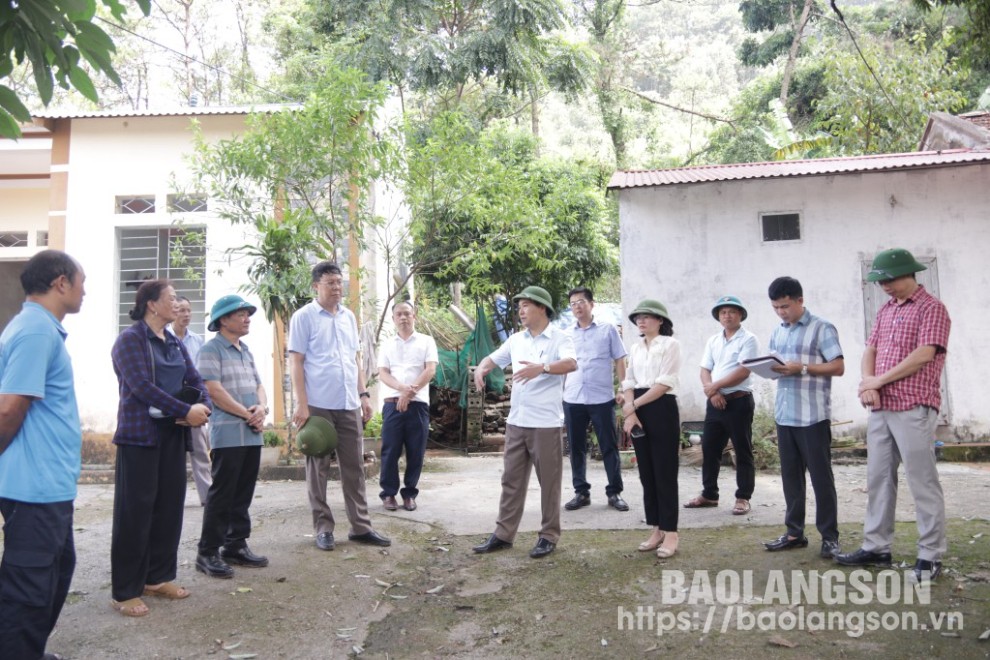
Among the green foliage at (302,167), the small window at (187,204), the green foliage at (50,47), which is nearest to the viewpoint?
the green foliage at (50,47)

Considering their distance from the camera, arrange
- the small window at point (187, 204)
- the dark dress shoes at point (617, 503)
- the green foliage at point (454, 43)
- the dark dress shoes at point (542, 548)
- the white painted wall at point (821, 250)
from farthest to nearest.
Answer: the green foliage at point (454, 43) → the small window at point (187, 204) → the white painted wall at point (821, 250) → the dark dress shoes at point (617, 503) → the dark dress shoes at point (542, 548)

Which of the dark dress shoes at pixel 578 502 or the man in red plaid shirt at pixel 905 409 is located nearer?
the man in red plaid shirt at pixel 905 409

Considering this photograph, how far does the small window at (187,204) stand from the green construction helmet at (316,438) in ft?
23.3

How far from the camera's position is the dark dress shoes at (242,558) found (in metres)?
5.11

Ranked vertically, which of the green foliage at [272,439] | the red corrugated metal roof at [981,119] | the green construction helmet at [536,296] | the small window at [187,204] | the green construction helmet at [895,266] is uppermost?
the red corrugated metal roof at [981,119]

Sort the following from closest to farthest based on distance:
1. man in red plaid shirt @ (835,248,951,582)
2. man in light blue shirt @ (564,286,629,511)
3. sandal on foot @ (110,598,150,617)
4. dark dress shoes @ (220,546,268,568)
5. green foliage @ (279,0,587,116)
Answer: sandal on foot @ (110,598,150,617) < man in red plaid shirt @ (835,248,951,582) < dark dress shoes @ (220,546,268,568) < man in light blue shirt @ (564,286,629,511) < green foliage @ (279,0,587,116)

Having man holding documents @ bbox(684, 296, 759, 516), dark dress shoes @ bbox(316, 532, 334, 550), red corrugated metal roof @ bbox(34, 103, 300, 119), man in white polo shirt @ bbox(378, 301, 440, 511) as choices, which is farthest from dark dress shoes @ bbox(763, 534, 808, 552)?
red corrugated metal roof @ bbox(34, 103, 300, 119)

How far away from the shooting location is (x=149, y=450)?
4328mm

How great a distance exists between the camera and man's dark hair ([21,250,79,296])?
362cm

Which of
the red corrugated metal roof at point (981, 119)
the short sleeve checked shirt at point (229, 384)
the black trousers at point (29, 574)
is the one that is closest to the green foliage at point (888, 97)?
the red corrugated metal roof at point (981, 119)

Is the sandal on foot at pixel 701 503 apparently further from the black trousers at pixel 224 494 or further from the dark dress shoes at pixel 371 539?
the black trousers at pixel 224 494

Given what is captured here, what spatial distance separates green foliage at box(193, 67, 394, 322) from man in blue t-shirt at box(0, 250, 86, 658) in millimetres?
4701

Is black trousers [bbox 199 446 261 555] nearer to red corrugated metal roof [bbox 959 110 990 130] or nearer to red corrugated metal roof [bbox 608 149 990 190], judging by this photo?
red corrugated metal roof [bbox 608 149 990 190]

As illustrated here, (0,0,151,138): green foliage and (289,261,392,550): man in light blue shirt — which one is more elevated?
(0,0,151,138): green foliage
